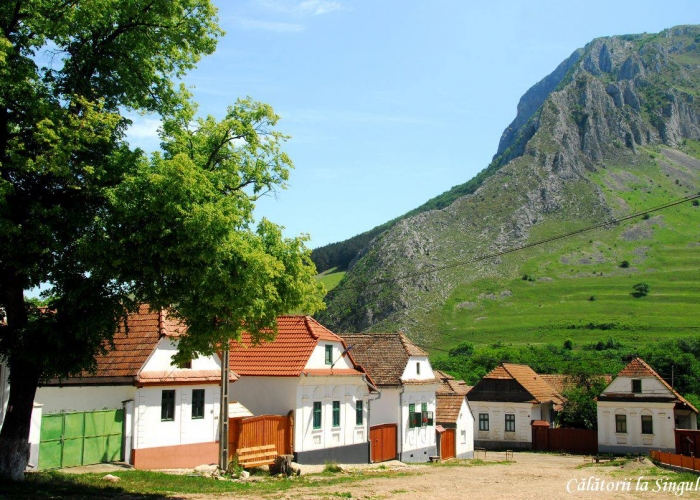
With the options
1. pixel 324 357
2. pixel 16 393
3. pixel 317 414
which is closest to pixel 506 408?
pixel 324 357

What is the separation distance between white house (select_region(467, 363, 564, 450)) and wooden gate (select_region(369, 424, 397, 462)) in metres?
24.3

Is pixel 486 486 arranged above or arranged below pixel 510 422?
above

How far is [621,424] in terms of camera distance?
5275 cm

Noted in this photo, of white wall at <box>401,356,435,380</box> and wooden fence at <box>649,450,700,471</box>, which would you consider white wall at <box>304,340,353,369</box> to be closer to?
white wall at <box>401,356,435,380</box>

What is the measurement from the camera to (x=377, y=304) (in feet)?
522

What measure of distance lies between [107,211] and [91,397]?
34.3 ft

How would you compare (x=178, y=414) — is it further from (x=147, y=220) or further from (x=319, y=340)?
(x=147, y=220)

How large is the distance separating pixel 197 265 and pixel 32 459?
952 cm

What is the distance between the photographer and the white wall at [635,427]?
5056cm

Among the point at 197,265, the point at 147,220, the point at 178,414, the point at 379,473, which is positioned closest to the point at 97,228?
the point at 147,220

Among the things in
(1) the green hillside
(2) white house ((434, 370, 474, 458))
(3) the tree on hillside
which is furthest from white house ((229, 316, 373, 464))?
(1) the green hillside

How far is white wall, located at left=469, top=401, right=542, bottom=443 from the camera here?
193ft

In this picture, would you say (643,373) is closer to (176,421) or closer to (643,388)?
(643,388)

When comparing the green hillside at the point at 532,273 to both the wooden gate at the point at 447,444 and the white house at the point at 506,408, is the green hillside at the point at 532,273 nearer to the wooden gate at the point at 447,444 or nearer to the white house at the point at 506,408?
the white house at the point at 506,408
